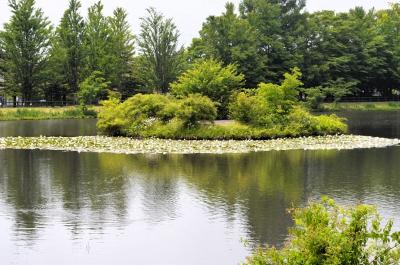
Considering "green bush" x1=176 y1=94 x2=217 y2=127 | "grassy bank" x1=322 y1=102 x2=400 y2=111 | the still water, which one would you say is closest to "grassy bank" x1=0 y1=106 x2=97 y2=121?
"green bush" x1=176 y1=94 x2=217 y2=127

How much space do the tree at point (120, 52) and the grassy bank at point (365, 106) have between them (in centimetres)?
2763

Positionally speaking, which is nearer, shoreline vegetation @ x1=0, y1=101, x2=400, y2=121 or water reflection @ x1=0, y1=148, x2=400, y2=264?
water reflection @ x1=0, y1=148, x2=400, y2=264

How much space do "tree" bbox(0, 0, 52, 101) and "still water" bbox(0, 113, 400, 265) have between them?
1618 inches

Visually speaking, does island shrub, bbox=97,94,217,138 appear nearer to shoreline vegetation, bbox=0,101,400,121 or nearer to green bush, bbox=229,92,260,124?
green bush, bbox=229,92,260,124

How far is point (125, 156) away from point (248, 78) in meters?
46.6

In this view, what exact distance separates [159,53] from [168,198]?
58731 mm

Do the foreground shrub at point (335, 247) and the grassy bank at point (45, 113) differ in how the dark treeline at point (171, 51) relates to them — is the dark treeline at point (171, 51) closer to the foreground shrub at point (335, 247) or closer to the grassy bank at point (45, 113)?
the grassy bank at point (45, 113)

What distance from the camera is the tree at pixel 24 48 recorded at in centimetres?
6900

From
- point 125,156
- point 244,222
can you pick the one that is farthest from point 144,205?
point 125,156

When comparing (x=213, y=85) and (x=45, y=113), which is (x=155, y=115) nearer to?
(x=213, y=85)

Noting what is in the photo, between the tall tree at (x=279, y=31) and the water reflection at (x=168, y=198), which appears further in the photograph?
the tall tree at (x=279, y=31)

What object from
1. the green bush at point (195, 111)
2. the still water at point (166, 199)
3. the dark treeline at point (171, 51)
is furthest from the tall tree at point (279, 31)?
the still water at point (166, 199)

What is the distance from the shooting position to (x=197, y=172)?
79.8 feet

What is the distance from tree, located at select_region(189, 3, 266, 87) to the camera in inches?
2874
